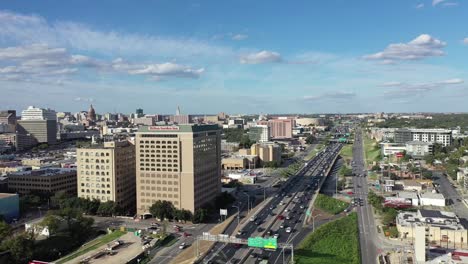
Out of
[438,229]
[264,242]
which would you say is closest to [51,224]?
[264,242]

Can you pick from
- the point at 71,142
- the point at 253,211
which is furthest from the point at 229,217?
the point at 71,142

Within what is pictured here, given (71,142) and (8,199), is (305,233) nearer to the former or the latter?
(8,199)

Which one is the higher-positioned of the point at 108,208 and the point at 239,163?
the point at 239,163

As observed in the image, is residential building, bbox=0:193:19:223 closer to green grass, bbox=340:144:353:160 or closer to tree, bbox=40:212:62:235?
tree, bbox=40:212:62:235

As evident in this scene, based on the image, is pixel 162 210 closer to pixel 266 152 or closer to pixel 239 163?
pixel 239 163

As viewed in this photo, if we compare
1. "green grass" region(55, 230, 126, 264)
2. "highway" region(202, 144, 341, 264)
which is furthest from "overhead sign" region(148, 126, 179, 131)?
"highway" region(202, 144, 341, 264)

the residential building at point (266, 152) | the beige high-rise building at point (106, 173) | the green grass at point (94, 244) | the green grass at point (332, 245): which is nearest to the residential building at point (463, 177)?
the green grass at point (332, 245)

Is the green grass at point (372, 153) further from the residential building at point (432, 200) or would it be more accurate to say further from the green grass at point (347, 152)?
the residential building at point (432, 200)
